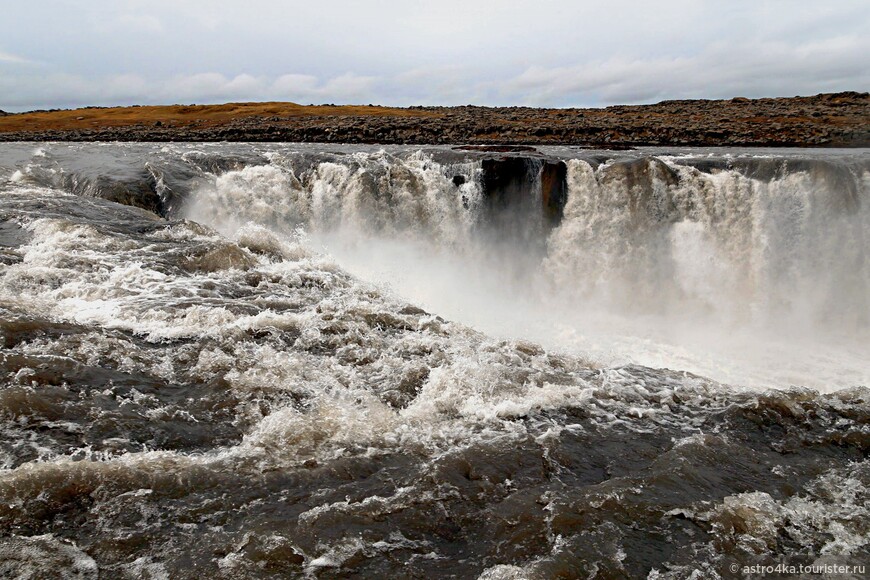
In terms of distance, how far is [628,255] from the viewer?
1805 centimetres

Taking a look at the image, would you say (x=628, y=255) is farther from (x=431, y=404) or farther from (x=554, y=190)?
(x=431, y=404)

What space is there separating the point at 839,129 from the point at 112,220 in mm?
33707

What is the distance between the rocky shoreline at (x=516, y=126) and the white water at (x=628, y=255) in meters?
11.3

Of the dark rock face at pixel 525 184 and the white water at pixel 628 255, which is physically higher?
the dark rock face at pixel 525 184

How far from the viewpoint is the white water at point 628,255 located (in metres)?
15.9

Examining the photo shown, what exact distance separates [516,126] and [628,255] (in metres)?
22.2

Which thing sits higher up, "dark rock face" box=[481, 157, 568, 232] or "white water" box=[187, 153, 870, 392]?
"dark rock face" box=[481, 157, 568, 232]

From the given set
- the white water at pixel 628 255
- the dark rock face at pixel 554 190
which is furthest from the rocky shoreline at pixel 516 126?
the white water at pixel 628 255

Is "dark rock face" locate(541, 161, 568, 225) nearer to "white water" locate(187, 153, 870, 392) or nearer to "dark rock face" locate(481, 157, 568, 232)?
"dark rock face" locate(481, 157, 568, 232)

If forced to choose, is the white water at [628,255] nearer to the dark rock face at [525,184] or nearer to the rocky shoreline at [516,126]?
the dark rock face at [525,184]

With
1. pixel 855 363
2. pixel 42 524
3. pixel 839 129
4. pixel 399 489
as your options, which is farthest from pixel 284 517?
pixel 839 129

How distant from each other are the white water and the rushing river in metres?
0.09

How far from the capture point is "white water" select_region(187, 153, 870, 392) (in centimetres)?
1588

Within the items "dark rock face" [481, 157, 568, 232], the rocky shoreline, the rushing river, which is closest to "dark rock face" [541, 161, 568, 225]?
"dark rock face" [481, 157, 568, 232]
